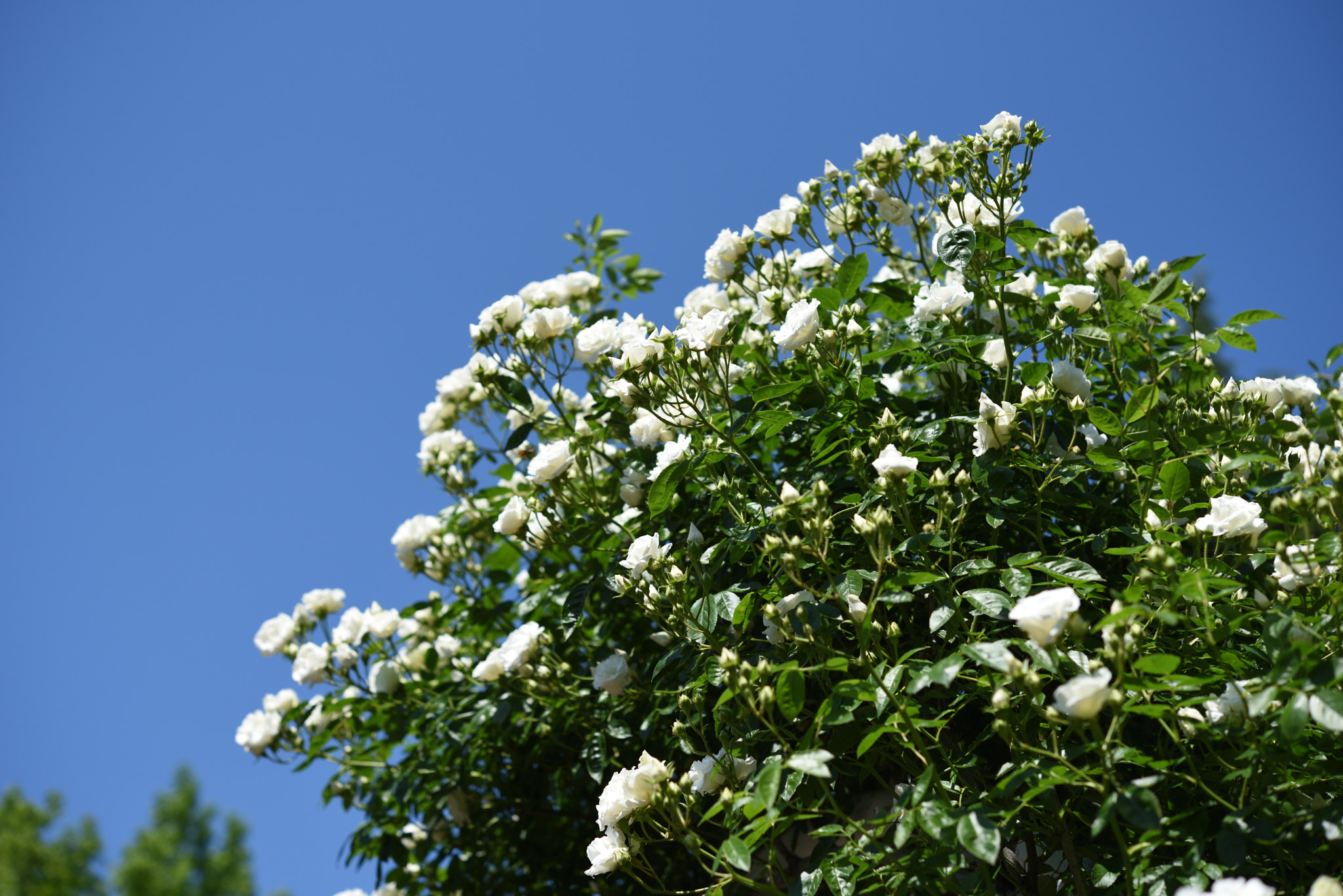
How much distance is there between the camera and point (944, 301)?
2.59 meters

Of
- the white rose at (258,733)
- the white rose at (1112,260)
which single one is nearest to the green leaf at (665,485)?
the white rose at (1112,260)

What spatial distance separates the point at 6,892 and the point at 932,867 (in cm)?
3081

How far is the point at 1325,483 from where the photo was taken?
210 cm

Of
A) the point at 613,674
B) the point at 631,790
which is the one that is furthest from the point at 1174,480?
the point at 613,674

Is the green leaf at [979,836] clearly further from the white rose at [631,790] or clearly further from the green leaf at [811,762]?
the white rose at [631,790]

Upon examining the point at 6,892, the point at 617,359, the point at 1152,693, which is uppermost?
the point at 6,892

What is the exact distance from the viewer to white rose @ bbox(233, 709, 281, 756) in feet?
12.0

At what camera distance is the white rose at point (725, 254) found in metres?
3.16

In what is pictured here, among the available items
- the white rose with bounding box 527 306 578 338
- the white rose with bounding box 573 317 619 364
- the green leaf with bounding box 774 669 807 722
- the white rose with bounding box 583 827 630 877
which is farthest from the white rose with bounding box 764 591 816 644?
the white rose with bounding box 527 306 578 338

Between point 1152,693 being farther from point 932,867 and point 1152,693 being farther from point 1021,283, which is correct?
point 1021,283

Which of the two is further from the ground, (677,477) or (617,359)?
(617,359)

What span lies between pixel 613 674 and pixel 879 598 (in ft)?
3.44

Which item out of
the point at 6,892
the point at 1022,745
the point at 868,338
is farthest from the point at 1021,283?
the point at 6,892

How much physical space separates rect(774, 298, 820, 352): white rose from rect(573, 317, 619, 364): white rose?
2.22ft
